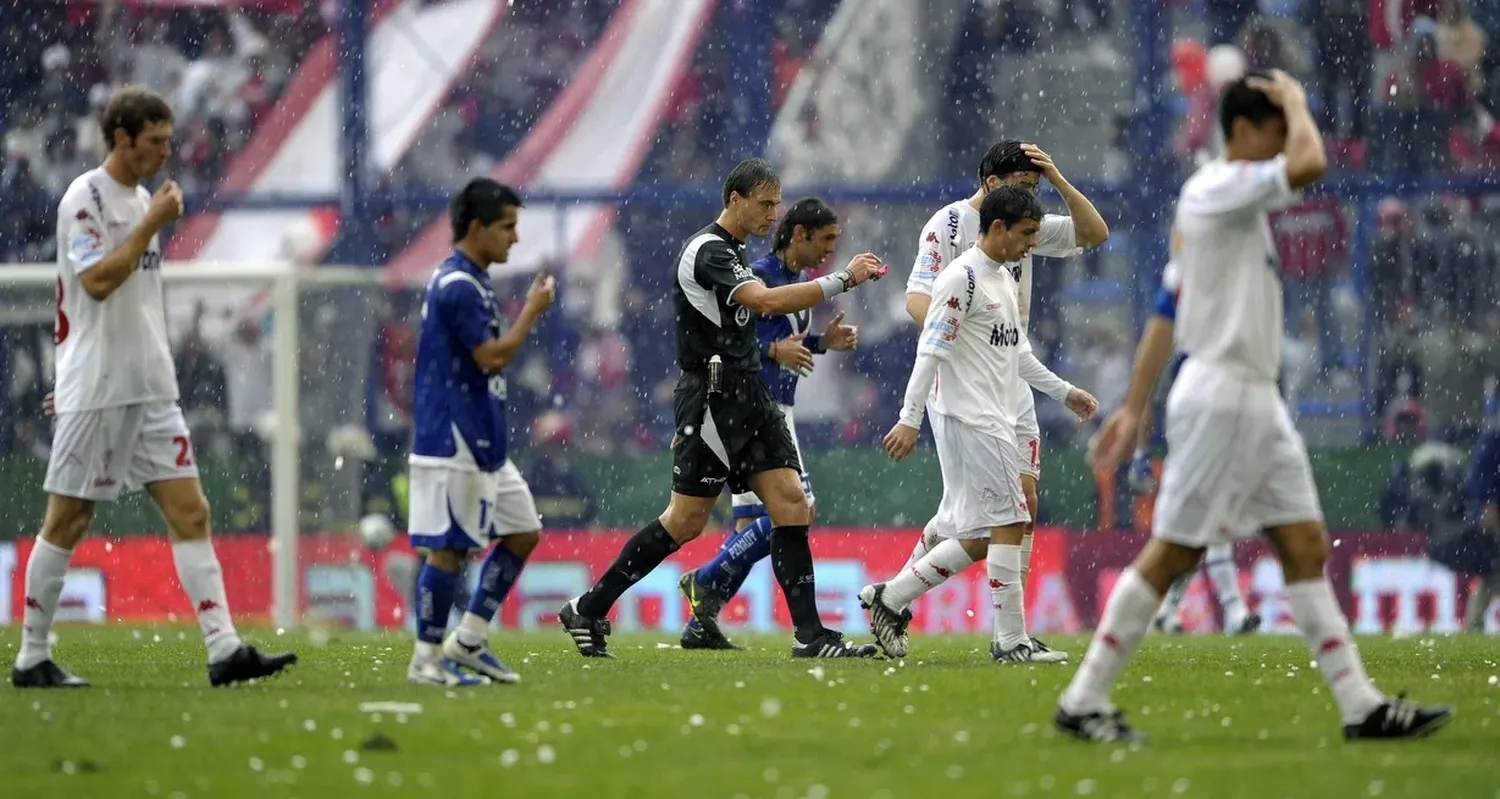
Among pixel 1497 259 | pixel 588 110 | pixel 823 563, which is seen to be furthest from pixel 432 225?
pixel 1497 259

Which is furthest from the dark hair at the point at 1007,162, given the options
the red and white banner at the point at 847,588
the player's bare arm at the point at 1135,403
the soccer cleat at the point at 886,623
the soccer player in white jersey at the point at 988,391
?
the red and white banner at the point at 847,588

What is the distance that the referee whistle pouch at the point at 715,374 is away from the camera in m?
10.9

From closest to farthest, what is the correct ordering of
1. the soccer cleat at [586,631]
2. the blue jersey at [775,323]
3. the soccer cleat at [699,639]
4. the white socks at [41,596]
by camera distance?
the white socks at [41,596] < the soccer cleat at [586,631] < the blue jersey at [775,323] < the soccer cleat at [699,639]

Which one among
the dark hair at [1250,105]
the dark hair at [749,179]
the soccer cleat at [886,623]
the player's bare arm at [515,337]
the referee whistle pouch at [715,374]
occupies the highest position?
the dark hair at [1250,105]

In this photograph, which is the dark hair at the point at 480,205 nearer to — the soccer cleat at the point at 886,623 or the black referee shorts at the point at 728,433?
the black referee shorts at the point at 728,433

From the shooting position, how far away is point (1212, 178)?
24.5 ft

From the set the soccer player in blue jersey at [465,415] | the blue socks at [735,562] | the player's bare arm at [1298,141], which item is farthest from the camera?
the blue socks at [735,562]

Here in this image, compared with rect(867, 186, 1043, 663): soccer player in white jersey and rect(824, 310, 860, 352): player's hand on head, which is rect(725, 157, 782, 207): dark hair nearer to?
rect(824, 310, 860, 352): player's hand on head

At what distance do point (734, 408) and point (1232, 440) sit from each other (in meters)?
3.96

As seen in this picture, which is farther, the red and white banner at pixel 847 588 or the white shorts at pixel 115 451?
the red and white banner at pixel 847 588

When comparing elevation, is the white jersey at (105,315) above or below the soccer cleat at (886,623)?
above

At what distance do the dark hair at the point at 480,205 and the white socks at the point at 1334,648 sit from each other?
3.36 metres

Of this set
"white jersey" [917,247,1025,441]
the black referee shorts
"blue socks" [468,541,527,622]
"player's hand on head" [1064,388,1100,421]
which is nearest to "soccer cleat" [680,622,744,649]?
the black referee shorts

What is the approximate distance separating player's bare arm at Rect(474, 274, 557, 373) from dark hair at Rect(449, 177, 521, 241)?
1.15ft
